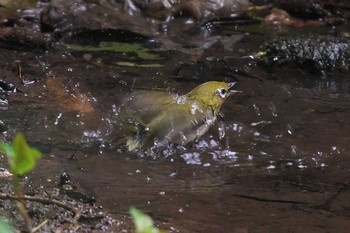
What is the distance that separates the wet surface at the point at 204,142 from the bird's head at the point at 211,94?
0.13 meters

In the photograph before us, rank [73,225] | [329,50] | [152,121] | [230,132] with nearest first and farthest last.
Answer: [73,225], [152,121], [230,132], [329,50]

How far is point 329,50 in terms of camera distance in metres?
5.57

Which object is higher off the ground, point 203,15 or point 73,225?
point 73,225

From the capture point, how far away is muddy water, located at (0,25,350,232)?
9.78 feet

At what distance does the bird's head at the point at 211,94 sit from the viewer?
174 inches

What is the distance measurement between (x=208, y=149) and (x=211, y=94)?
1.77ft

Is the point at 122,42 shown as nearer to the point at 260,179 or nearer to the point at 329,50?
the point at 329,50

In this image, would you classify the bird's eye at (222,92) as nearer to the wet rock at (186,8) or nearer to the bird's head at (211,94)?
the bird's head at (211,94)

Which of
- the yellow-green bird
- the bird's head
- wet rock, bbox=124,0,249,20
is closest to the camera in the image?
the yellow-green bird

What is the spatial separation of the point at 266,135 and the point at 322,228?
148 cm

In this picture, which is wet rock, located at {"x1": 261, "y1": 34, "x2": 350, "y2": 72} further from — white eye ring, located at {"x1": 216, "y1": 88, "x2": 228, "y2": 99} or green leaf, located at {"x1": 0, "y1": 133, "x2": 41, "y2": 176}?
green leaf, located at {"x1": 0, "y1": 133, "x2": 41, "y2": 176}

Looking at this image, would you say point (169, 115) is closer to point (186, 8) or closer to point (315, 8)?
point (186, 8)

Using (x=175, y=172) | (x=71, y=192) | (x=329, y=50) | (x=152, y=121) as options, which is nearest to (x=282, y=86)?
(x=329, y=50)

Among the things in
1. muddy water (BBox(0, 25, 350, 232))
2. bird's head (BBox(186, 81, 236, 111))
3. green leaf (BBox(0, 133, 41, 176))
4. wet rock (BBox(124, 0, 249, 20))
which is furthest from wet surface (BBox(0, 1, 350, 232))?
green leaf (BBox(0, 133, 41, 176))
